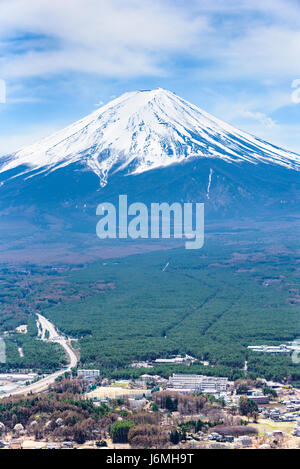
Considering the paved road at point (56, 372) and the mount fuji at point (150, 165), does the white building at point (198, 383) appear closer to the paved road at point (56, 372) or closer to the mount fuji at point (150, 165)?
the paved road at point (56, 372)

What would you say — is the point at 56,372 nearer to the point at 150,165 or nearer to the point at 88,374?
the point at 88,374

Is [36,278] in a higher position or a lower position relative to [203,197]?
lower

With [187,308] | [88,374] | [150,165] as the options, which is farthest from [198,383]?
[150,165]

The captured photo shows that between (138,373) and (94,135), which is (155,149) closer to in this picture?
(94,135)

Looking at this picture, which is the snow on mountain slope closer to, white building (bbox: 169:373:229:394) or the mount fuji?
the mount fuji

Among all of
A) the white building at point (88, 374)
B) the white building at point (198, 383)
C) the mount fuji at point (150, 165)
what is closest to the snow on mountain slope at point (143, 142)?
the mount fuji at point (150, 165)
